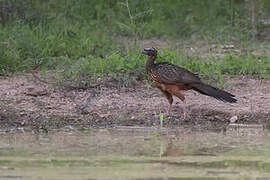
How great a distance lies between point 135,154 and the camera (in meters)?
6.40

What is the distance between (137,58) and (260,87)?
1.75 meters

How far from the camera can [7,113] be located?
26.6ft

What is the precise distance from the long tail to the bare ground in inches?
7.7

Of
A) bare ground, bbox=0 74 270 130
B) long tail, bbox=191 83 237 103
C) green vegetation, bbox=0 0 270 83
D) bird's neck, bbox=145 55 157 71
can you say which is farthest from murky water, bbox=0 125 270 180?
green vegetation, bbox=0 0 270 83

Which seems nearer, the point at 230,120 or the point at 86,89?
the point at 230,120

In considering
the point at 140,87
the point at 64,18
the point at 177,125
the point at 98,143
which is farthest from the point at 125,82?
the point at 64,18

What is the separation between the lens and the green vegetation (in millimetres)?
9727

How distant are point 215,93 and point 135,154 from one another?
7.39ft

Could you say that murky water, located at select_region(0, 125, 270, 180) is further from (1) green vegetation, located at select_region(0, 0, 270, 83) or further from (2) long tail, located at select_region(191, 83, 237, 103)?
(1) green vegetation, located at select_region(0, 0, 270, 83)

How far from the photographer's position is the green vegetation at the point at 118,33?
9727 millimetres

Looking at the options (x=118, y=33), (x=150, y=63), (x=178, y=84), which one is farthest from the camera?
(x=118, y=33)

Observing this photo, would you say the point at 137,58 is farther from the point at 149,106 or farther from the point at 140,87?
the point at 149,106

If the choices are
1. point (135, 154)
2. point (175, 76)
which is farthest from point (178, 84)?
point (135, 154)

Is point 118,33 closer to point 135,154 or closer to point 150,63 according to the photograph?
point 150,63
